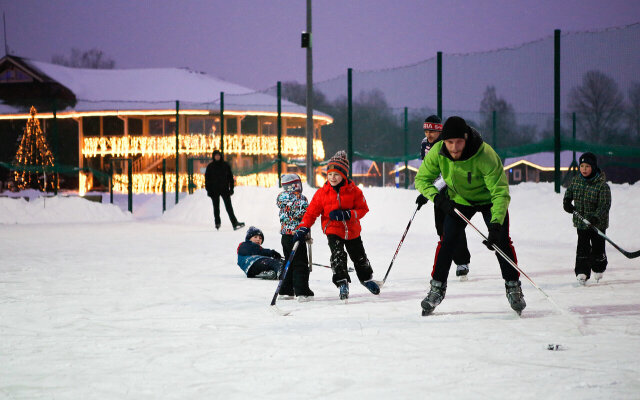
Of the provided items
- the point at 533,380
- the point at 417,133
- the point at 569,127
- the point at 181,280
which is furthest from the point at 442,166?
the point at 417,133

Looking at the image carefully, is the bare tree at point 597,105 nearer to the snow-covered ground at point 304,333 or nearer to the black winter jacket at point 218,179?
the snow-covered ground at point 304,333

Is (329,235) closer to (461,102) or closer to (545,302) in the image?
(545,302)

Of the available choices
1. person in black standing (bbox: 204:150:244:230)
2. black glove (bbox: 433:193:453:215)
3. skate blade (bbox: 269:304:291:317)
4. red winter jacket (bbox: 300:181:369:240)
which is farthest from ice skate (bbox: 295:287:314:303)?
person in black standing (bbox: 204:150:244:230)

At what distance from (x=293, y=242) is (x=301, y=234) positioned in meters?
0.63

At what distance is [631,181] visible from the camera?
21.6m

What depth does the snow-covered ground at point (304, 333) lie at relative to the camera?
13.2ft

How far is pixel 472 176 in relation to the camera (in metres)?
5.96

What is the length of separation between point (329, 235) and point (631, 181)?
17.0 metres

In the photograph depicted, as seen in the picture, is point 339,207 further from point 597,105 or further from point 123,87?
point 123,87

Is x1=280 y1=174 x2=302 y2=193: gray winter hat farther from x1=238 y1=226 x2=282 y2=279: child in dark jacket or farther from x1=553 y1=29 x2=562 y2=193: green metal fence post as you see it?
x1=553 y1=29 x2=562 y2=193: green metal fence post

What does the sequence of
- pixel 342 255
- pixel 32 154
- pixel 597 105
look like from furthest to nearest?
pixel 32 154
pixel 597 105
pixel 342 255

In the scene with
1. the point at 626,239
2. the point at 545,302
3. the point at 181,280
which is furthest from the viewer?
the point at 626,239

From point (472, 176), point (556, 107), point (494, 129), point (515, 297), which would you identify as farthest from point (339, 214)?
point (494, 129)

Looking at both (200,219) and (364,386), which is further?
(200,219)
